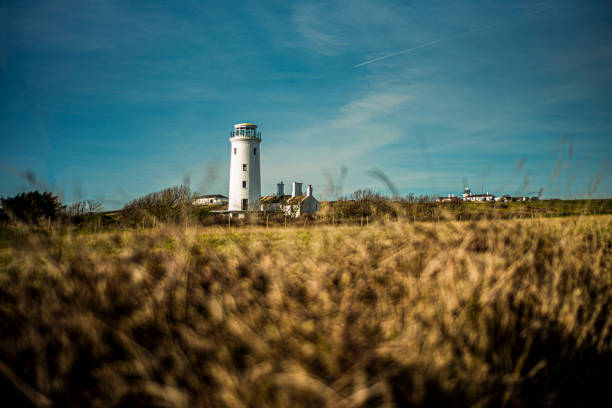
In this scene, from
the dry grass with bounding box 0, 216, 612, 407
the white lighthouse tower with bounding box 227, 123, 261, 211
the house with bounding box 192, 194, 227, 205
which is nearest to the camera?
the dry grass with bounding box 0, 216, 612, 407

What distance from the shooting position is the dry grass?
5.72ft

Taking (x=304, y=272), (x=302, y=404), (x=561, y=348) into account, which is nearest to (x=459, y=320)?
(x=561, y=348)

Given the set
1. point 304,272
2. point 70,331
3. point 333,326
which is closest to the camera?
point 70,331

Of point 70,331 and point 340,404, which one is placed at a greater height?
point 70,331

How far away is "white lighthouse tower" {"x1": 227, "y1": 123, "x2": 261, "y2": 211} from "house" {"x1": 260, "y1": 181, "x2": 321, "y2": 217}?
1.94 m

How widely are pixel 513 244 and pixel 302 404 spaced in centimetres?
310

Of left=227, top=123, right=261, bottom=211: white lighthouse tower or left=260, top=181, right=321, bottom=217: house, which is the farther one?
left=227, top=123, right=261, bottom=211: white lighthouse tower

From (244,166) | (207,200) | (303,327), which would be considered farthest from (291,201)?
(303,327)

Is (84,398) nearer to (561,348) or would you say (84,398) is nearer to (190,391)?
(190,391)

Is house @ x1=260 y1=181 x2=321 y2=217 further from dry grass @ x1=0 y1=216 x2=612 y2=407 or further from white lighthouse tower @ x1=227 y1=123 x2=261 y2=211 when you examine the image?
dry grass @ x1=0 y1=216 x2=612 y2=407

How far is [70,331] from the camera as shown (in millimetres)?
2002

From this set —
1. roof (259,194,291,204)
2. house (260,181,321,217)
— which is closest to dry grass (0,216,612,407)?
house (260,181,321,217)

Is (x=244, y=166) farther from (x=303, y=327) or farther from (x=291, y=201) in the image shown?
(x=303, y=327)

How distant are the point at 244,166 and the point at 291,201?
6.26 meters
